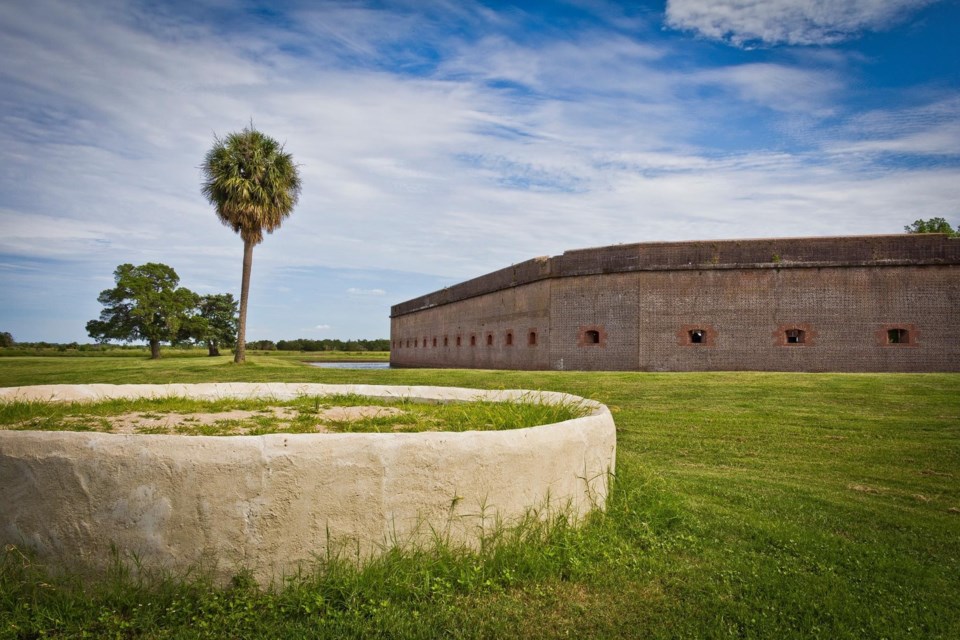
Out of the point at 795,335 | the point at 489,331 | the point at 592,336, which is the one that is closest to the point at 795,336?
the point at 795,335

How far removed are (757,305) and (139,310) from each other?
32.9 meters

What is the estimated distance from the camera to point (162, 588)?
3.09 m

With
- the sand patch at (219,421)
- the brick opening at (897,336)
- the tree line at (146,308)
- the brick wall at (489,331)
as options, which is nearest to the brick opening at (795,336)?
the brick opening at (897,336)

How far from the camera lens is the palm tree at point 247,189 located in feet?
76.4

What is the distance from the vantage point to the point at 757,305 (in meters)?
19.1

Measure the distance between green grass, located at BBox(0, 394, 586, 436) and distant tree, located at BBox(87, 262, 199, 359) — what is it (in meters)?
33.2

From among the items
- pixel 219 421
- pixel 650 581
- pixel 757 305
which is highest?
pixel 757 305

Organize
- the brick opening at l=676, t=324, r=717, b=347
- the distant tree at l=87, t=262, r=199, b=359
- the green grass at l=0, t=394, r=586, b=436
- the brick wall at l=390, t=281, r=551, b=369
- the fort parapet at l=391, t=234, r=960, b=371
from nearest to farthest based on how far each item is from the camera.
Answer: the green grass at l=0, t=394, r=586, b=436 → the fort parapet at l=391, t=234, r=960, b=371 → the brick opening at l=676, t=324, r=717, b=347 → the brick wall at l=390, t=281, r=551, b=369 → the distant tree at l=87, t=262, r=199, b=359

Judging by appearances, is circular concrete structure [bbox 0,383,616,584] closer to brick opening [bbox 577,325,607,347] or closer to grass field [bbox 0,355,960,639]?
grass field [bbox 0,355,960,639]

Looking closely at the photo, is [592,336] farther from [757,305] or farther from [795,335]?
[795,335]

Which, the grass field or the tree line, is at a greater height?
the tree line

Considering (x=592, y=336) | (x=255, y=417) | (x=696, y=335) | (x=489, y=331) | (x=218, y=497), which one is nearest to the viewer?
(x=218, y=497)

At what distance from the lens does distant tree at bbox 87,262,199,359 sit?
117ft

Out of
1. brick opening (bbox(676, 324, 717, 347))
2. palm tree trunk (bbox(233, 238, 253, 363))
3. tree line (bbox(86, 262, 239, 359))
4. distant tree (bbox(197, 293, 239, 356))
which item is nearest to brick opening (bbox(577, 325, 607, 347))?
brick opening (bbox(676, 324, 717, 347))
